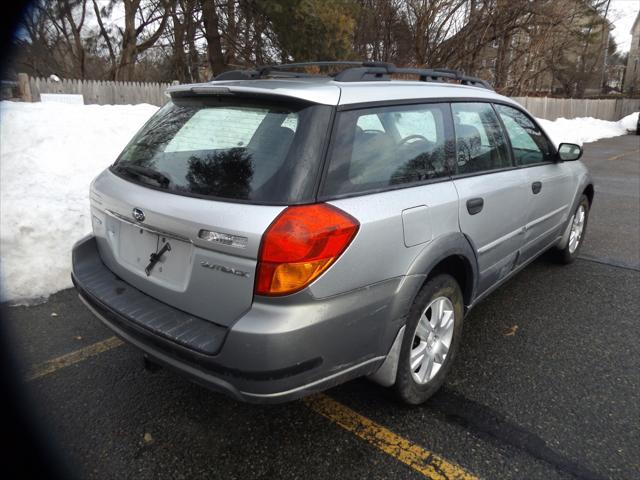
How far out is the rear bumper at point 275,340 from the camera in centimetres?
185

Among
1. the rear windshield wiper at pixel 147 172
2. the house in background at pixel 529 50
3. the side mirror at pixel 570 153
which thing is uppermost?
the house in background at pixel 529 50

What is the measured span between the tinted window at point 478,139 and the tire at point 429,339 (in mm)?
732

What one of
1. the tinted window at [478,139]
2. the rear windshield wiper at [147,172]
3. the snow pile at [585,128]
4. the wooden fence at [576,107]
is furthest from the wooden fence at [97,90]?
the wooden fence at [576,107]

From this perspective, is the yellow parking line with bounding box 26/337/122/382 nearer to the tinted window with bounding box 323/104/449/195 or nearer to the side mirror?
the tinted window with bounding box 323/104/449/195

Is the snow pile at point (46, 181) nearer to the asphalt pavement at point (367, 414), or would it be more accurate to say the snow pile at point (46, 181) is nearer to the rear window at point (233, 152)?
the asphalt pavement at point (367, 414)

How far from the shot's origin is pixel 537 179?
3592mm

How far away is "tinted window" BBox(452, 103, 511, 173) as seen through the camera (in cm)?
284

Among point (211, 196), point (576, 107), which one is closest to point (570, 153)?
point (211, 196)

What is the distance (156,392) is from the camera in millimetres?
2684

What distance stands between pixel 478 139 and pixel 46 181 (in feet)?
15.3

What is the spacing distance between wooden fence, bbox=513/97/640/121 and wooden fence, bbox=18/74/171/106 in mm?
14493

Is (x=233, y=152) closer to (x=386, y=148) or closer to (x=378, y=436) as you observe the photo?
(x=386, y=148)

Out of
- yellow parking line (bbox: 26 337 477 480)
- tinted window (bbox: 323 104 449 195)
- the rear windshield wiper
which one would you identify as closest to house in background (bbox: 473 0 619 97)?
tinted window (bbox: 323 104 449 195)

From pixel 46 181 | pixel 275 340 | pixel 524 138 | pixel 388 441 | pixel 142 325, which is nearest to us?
pixel 275 340
